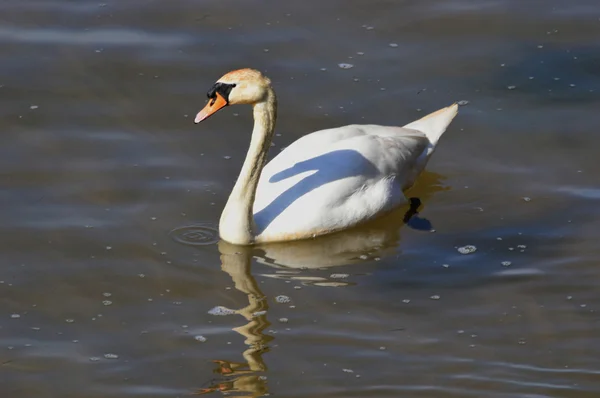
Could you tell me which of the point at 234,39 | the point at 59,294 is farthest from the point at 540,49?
the point at 59,294

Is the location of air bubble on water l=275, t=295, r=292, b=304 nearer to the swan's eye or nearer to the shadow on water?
the shadow on water

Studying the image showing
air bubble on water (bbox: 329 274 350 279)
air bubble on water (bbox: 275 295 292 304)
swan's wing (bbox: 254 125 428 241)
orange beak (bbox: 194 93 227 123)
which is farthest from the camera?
swan's wing (bbox: 254 125 428 241)

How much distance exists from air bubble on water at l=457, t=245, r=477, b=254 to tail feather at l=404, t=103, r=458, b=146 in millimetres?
1393

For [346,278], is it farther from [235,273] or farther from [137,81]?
[137,81]

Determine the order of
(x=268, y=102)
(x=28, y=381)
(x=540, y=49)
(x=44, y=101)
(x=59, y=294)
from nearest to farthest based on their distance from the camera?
(x=28, y=381)
(x=59, y=294)
(x=268, y=102)
(x=44, y=101)
(x=540, y=49)

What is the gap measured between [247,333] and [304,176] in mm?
1830

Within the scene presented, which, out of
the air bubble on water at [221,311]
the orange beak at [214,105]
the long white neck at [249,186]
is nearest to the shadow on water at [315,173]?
the long white neck at [249,186]

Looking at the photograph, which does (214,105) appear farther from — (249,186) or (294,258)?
(294,258)

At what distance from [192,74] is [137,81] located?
1.81 ft

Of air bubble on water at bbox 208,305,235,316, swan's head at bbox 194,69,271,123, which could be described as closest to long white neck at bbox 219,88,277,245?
swan's head at bbox 194,69,271,123

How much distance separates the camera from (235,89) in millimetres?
9352

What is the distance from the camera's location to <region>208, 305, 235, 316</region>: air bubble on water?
8711 millimetres

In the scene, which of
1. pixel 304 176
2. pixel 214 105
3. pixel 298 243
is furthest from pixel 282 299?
pixel 214 105

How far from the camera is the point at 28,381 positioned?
25.9 feet
